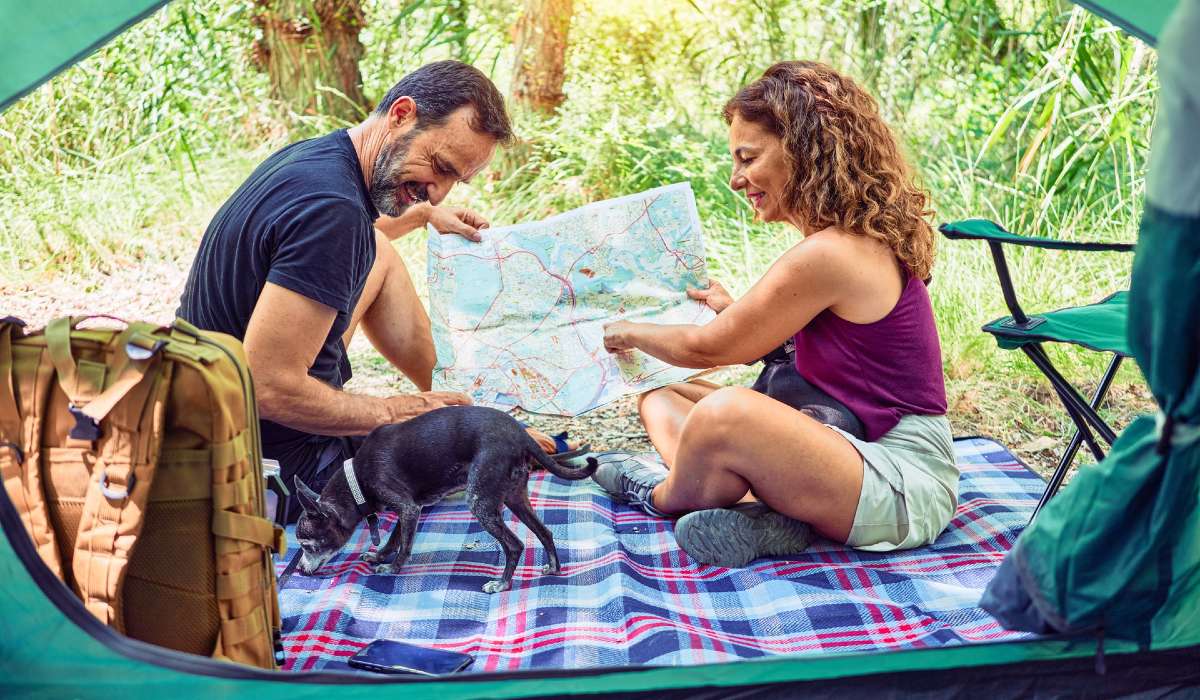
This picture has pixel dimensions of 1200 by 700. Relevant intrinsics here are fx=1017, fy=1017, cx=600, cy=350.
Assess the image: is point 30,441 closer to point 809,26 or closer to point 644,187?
point 644,187

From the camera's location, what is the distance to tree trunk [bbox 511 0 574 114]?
6387mm

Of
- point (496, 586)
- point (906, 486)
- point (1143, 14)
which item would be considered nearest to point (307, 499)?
point (496, 586)

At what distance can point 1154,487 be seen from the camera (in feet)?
6.02

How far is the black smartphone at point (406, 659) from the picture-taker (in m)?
2.22

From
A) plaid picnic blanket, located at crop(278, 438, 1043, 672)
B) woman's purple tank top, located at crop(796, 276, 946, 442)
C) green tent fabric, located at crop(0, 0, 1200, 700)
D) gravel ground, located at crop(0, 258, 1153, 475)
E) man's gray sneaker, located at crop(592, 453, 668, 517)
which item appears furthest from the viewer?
gravel ground, located at crop(0, 258, 1153, 475)

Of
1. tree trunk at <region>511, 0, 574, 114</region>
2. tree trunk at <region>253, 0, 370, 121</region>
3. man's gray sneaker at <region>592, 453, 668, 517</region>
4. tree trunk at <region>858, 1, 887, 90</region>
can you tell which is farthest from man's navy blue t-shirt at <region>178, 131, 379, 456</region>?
tree trunk at <region>858, 1, 887, 90</region>

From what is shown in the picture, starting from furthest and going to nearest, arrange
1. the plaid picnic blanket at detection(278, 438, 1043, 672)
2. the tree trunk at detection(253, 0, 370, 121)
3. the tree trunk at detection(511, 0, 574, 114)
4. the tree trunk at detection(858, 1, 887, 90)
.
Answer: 1. the tree trunk at detection(253, 0, 370, 121)
2. the tree trunk at detection(511, 0, 574, 114)
3. the tree trunk at detection(858, 1, 887, 90)
4. the plaid picnic blanket at detection(278, 438, 1043, 672)

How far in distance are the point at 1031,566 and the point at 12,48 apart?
215cm

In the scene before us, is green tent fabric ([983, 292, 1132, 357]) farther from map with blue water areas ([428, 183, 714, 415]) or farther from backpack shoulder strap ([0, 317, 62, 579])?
backpack shoulder strap ([0, 317, 62, 579])

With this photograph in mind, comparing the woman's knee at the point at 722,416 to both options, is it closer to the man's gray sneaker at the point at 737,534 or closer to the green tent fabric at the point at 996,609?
the man's gray sneaker at the point at 737,534

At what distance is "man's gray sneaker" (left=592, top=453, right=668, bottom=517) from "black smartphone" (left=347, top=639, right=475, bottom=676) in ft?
3.47

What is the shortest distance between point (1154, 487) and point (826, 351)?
119 centimetres

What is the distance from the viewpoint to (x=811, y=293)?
110 inches

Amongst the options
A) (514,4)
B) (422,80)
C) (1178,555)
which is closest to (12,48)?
(422,80)
